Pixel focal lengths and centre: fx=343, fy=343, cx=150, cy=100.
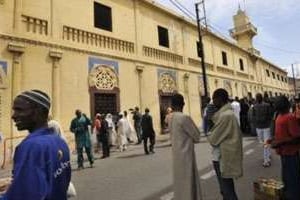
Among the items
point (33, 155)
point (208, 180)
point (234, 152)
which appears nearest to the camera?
point (33, 155)

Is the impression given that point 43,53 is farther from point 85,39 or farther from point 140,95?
point 140,95

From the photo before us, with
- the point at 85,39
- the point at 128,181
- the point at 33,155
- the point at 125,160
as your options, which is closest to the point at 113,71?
the point at 85,39

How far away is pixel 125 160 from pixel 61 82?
4.35m

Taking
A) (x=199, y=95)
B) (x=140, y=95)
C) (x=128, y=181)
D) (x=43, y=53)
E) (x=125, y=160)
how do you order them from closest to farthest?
(x=128, y=181)
(x=125, y=160)
(x=43, y=53)
(x=140, y=95)
(x=199, y=95)

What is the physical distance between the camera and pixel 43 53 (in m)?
12.9

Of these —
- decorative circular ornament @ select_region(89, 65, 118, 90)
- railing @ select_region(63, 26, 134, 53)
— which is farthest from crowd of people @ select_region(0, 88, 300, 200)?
railing @ select_region(63, 26, 134, 53)

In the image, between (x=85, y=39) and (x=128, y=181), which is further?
(x=85, y=39)

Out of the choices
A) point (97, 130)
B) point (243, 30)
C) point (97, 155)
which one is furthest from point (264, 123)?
point (243, 30)

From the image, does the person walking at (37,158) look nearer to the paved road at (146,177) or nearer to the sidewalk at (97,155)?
the paved road at (146,177)

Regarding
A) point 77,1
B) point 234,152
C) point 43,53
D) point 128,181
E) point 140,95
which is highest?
point 77,1

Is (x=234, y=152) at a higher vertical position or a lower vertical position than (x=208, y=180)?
higher

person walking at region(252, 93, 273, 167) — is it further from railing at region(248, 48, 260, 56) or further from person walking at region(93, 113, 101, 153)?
railing at region(248, 48, 260, 56)

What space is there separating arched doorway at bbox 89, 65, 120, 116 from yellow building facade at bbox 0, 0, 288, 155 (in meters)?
0.04

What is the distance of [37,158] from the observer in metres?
1.66
